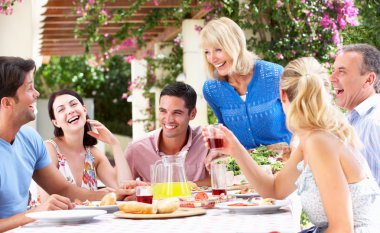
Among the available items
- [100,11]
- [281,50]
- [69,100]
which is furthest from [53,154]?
[100,11]

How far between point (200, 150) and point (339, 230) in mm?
2125

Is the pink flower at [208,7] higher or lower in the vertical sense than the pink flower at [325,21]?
higher

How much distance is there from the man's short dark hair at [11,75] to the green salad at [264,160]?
1121 mm

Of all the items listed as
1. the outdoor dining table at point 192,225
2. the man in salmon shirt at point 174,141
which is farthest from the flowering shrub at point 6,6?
the outdoor dining table at point 192,225

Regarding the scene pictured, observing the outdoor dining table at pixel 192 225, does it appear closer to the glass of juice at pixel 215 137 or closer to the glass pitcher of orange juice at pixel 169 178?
the glass of juice at pixel 215 137

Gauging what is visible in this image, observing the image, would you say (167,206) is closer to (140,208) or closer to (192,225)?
(140,208)

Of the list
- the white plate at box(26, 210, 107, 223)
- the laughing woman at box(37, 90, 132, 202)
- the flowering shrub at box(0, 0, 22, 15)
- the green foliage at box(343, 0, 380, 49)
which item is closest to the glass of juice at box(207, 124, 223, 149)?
the white plate at box(26, 210, 107, 223)

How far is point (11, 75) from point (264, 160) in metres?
1.32

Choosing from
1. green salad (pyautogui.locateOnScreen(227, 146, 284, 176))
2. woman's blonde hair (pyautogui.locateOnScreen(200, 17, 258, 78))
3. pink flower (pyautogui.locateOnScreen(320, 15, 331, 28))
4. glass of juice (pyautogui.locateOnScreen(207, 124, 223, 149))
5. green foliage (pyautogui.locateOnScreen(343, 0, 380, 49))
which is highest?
pink flower (pyautogui.locateOnScreen(320, 15, 331, 28))

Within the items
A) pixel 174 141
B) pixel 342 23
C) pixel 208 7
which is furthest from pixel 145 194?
pixel 208 7

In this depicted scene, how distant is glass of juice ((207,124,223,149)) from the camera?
3287 mm

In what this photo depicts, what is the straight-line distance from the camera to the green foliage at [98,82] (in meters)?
24.4

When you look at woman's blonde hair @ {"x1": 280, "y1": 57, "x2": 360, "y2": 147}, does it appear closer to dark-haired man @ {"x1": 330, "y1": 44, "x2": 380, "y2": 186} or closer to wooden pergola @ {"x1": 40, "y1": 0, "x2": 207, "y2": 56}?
dark-haired man @ {"x1": 330, "y1": 44, "x2": 380, "y2": 186}

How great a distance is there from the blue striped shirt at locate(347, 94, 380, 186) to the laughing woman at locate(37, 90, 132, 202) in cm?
141
